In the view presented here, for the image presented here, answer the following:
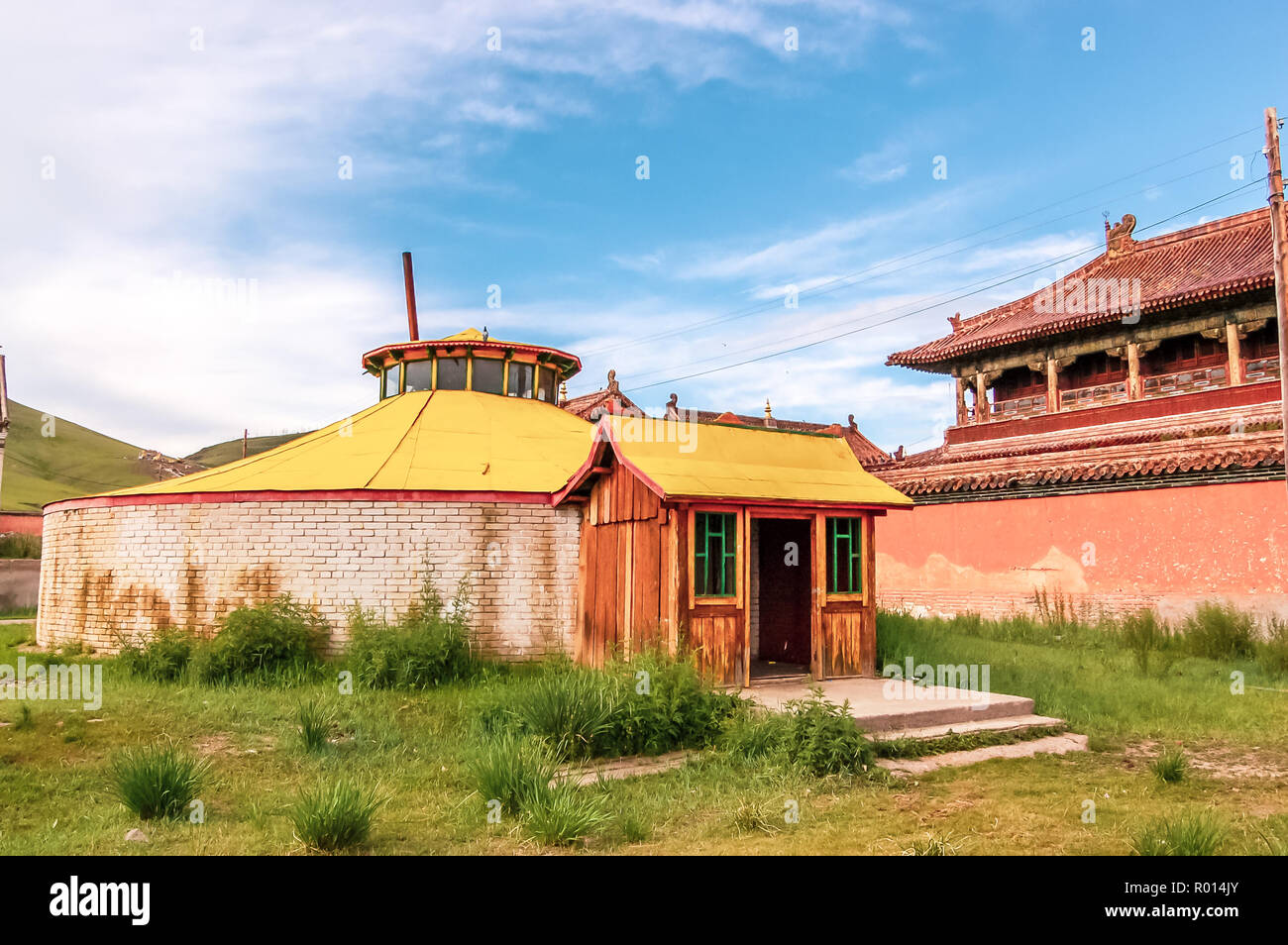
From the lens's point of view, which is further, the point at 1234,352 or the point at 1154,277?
the point at 1154,277

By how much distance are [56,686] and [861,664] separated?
9.77 m

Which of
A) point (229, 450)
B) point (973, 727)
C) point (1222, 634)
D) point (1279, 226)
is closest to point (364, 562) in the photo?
point (973, 727)

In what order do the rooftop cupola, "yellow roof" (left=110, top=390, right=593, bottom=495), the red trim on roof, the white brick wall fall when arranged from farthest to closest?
the rooftop cupola, "yellow roof" (left=110, top=390, right=593, bottom=495), the red trim on roof, the white brick wall

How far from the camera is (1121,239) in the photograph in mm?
22531

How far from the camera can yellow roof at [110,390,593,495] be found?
13.1 metres

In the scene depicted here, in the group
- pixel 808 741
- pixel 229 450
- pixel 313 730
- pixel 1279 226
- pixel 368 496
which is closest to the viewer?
pixel 808 741

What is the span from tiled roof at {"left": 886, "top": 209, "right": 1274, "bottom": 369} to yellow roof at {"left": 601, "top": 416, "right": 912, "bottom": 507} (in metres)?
11.4

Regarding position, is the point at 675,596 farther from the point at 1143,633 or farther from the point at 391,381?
the point at 391,381

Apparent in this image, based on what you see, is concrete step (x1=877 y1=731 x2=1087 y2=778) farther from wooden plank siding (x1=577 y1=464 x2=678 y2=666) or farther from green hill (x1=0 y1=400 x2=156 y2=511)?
green hill (x1=0 y1=400 x2=156 y2=511)

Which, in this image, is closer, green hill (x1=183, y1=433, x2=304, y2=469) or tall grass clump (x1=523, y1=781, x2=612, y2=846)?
tall grass clump (x1=523, y1=781, x2=612, y2=846)

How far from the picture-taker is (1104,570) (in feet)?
52.4

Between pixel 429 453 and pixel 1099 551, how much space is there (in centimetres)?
1199

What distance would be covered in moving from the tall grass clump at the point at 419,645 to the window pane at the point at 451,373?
20.3ft

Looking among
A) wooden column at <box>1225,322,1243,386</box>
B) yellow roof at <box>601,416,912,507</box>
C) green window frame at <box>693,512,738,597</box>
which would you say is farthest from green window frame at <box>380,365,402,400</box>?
wooden column at <box>1225,322,1243,386</box>
